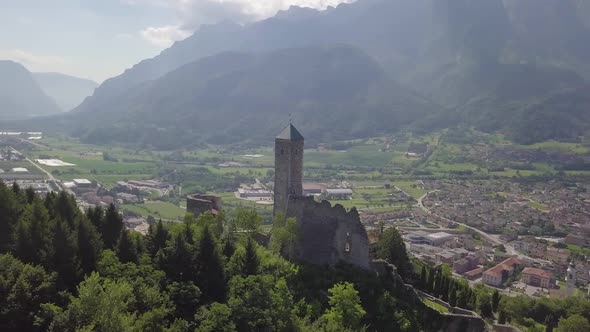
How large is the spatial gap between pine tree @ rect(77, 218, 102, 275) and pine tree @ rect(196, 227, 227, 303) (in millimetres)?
5811

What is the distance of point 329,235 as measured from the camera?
37188mm

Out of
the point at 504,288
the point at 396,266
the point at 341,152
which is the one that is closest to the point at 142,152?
the point at 341,152

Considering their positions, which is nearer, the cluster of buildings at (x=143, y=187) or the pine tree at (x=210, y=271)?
the pine tree at (x=210, y=271)

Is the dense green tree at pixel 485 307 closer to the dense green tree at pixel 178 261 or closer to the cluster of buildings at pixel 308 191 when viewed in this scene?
the dense green tree at pixel 178 261

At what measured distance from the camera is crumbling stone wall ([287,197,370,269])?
3678 cm

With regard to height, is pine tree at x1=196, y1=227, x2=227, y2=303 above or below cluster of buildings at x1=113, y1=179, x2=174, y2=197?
above

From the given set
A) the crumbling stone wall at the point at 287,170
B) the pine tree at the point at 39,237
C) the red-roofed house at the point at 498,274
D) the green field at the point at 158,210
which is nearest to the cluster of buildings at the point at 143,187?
the green field at the point at 158,210

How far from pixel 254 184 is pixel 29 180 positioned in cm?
4997

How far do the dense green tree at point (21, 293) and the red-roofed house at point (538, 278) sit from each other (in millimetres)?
64561

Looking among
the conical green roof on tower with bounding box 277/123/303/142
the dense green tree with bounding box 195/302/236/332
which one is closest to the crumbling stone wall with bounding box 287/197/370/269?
the conical green roof on tower with bounding box 277/123/303/142

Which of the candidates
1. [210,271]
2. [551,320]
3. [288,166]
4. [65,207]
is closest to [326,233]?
[288,166]

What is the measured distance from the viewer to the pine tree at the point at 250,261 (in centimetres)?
3148

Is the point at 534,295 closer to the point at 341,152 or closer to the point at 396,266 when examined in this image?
the point at 396,266

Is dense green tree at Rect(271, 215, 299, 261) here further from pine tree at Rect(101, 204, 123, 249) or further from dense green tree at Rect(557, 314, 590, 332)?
dense green tree at Rect(557, 314, 590, 332)
